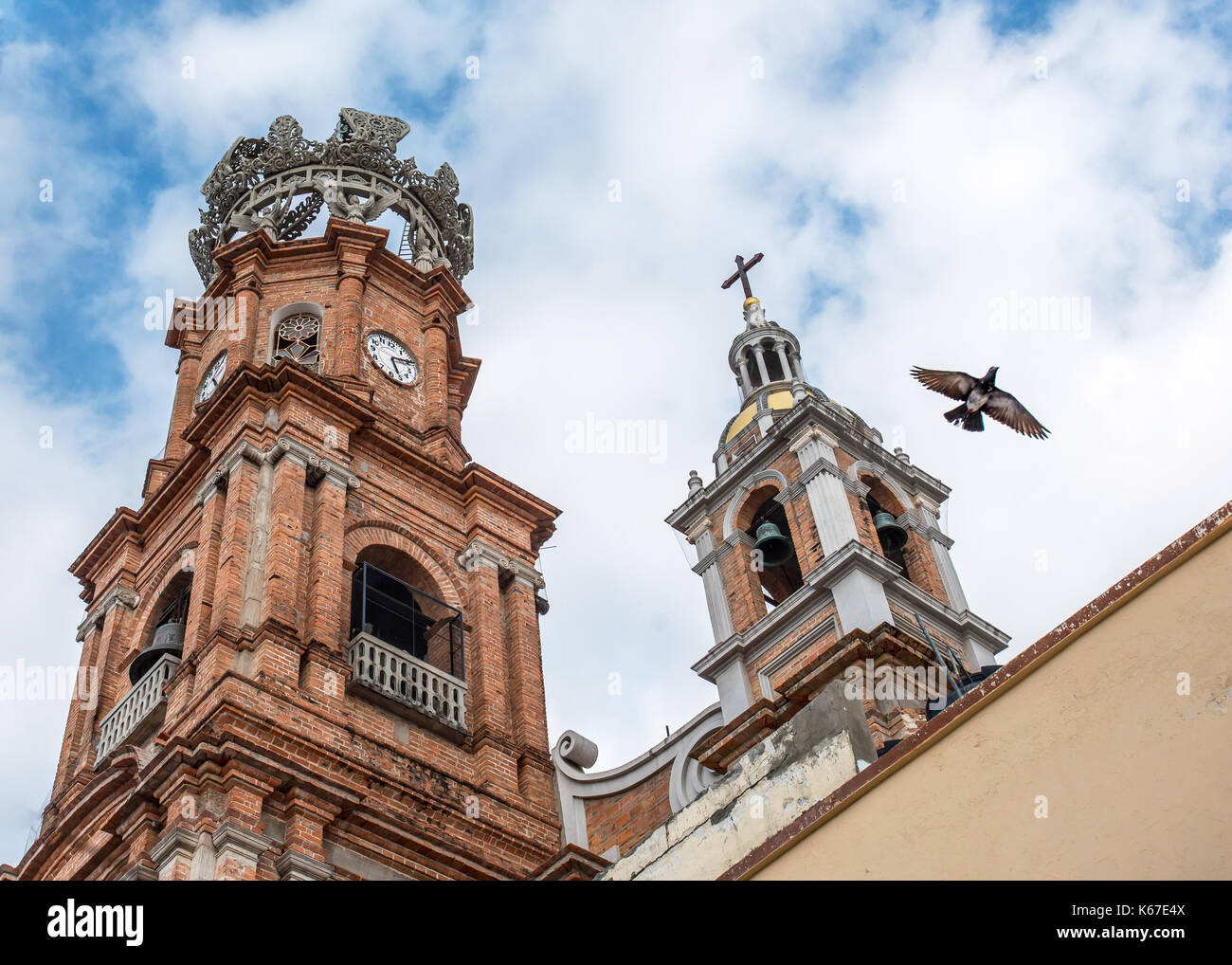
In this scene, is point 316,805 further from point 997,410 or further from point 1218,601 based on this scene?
point 1218,601

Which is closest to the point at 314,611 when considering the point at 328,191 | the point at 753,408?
the point at 753,408

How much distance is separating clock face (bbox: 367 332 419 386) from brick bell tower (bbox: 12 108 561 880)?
2.1 inches

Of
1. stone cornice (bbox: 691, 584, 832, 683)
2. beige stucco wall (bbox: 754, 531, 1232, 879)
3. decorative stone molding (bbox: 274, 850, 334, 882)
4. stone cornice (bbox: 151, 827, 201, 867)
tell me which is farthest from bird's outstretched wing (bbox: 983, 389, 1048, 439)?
stone cornice (bbox: 151, 827, 201, 867)

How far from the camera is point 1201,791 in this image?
263 inches

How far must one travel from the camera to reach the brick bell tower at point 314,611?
49.7 ft

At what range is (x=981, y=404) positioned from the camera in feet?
36.0

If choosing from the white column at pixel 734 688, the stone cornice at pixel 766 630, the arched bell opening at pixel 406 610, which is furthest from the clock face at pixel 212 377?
the white column at pixel 734 688

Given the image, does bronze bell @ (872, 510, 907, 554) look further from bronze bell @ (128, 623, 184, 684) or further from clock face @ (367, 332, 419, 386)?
bronze bell @ (128, 623, 184, 684)

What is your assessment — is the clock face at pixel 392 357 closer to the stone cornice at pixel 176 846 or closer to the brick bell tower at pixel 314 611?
the brick bell tower at pixel 314 611

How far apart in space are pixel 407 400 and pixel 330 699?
714 cm

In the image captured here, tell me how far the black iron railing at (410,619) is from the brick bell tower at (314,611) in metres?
0.04

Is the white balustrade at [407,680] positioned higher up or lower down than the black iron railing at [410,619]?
lower down

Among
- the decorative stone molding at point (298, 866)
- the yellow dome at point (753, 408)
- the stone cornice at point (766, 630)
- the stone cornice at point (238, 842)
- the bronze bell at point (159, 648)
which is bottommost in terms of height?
the decorative stone molding at point (298, 866)
